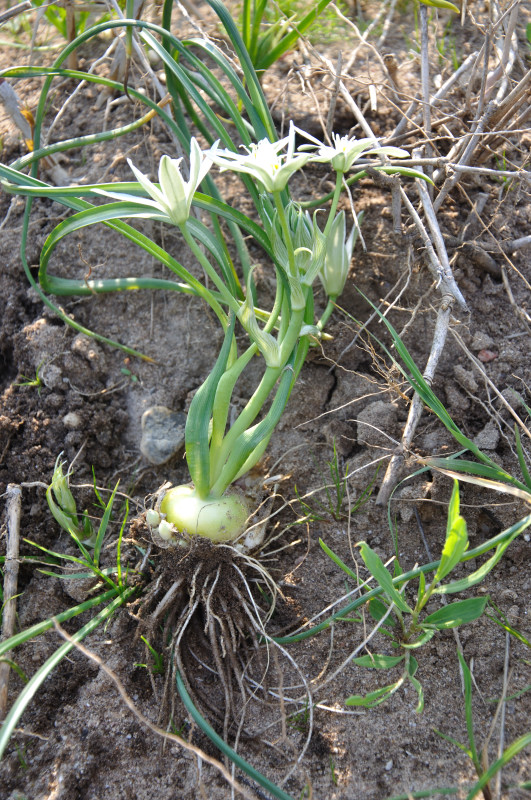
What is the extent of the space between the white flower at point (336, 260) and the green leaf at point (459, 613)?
783mm

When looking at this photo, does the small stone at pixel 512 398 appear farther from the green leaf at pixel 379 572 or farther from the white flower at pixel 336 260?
the green leaf at pixel 379 572

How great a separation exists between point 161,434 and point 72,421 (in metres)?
0.23

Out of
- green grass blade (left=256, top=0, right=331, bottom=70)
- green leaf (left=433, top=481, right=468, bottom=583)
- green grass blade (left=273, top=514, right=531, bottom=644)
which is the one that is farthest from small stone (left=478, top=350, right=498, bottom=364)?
green grass blade (left=256, top=0, right=331, bottom=70)

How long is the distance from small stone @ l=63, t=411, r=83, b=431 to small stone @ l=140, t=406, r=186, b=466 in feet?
0.52

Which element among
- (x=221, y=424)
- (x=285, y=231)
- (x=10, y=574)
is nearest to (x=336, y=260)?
(x=285, y=231)

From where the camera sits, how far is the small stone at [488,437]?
1.28 meters

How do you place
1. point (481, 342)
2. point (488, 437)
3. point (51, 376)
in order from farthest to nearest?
point (51, 376) < point (481, 342) < point (488, 437)

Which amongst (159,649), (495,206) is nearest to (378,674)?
(159,649)

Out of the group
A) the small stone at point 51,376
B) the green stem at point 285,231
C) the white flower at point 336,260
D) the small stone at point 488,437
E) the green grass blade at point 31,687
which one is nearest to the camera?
the green grass blade at point 31,687

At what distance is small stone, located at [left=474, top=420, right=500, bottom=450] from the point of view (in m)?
1.28

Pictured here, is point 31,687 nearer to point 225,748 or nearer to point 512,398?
point 225,748

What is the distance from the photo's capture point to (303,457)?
1.42 metres

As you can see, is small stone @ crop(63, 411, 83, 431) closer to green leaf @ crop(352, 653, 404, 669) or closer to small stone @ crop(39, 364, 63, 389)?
small stone @ crop(39, 364, 63, 389)

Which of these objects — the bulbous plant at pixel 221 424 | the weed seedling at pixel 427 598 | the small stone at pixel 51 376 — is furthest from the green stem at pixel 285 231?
the small stone at pixel 51 376
